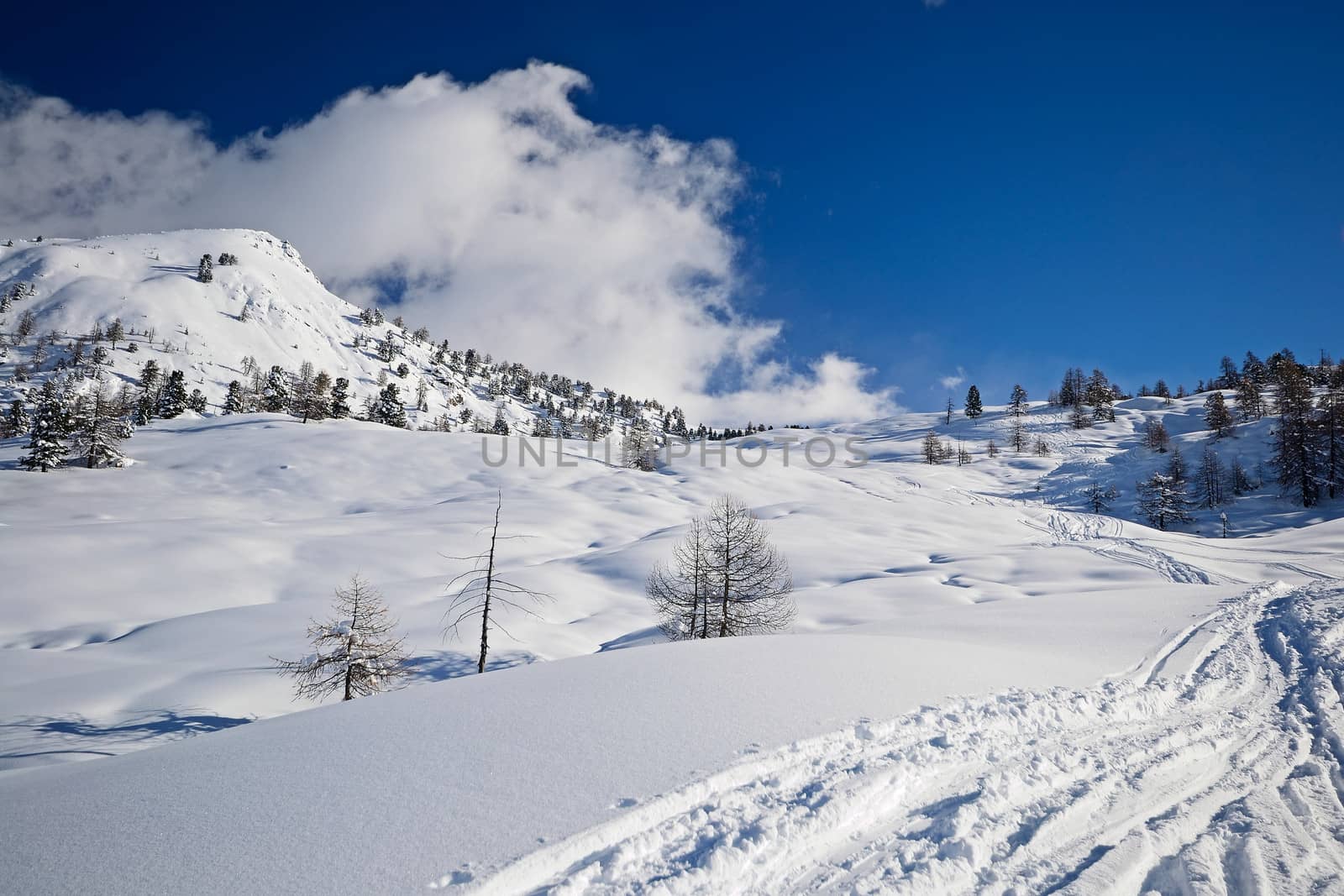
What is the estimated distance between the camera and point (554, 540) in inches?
1559

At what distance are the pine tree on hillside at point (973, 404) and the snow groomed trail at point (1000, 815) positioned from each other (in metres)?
143

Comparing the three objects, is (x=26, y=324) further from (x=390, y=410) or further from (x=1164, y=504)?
(x=1164, y=504)

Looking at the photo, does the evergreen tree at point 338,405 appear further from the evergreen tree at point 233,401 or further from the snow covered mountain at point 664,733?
the snow covered mountain at point 664,733

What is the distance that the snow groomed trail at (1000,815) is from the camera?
3887 millimetres

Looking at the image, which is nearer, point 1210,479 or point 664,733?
point 664,733

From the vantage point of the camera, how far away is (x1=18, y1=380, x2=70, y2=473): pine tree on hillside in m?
48.7

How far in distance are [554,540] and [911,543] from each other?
28.9 metres

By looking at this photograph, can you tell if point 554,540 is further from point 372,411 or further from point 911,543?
point 372,411

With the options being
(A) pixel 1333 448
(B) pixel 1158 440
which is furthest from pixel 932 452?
(A) pixel 1333 448

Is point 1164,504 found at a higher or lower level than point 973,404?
lower

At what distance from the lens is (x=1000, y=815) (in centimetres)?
478

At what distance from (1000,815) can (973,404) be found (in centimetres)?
14891

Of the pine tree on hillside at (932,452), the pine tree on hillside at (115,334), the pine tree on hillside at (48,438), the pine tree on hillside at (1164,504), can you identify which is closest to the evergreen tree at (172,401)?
the pine tree on hillside at (48,438)

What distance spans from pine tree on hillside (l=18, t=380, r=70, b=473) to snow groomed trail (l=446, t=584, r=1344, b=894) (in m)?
73.8
